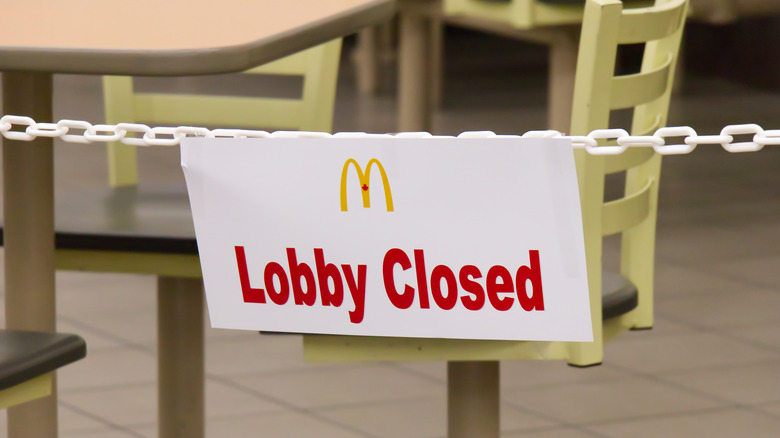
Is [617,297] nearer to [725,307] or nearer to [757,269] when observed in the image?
[725,307]

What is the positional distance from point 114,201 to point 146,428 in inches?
24.6

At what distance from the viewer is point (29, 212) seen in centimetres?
135

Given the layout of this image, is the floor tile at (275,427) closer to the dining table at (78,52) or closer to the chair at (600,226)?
the dining table at (78,52)

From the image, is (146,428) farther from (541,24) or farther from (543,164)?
(541,24)

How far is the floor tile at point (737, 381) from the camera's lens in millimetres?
2389

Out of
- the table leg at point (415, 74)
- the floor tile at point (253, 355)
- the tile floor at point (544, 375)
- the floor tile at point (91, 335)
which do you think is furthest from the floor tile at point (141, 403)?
the table leg at point (415, 74)

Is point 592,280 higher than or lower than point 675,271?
higher

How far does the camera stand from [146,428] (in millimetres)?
2244

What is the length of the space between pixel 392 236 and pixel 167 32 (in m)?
0.35

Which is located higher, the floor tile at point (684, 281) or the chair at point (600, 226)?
the chair at point (600, 226)

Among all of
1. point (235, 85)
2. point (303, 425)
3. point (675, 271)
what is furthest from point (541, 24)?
point (235, 85)

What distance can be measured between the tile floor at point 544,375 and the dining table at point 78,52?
35.5 inches

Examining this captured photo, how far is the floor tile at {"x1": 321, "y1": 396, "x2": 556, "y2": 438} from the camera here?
7.32ft

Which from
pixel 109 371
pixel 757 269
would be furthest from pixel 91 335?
pixel 757 269
